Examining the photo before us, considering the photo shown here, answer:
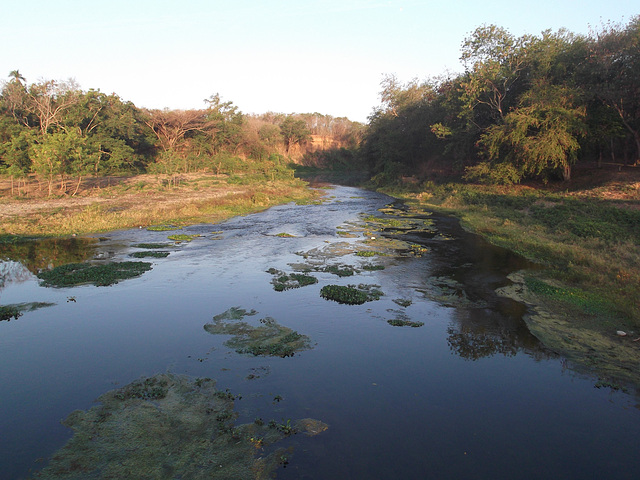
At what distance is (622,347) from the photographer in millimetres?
8789

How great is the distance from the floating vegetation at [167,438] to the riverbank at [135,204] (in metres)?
15.8

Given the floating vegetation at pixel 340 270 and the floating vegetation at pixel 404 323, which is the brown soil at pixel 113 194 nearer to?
the floating vegetation at pixel 340 270

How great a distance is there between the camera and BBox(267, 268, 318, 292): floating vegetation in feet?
42.7

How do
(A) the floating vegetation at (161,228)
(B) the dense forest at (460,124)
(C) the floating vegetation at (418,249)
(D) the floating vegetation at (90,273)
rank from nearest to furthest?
(D) the floating vegetation at (90,273) < (C) the floating vegetation at (418,249) < (A) the floating vegetation at (161,228) < (B) the dense forest at (460,124)

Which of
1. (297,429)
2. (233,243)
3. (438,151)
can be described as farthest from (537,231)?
(438,151)

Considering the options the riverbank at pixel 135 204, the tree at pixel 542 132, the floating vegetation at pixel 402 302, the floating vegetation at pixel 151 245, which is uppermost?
the tree at pixel 542 132

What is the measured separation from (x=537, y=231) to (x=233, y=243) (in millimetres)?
14753

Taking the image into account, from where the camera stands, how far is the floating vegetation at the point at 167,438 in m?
5.27

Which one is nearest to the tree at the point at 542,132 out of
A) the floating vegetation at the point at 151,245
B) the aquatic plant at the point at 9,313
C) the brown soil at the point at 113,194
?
the brown soil at the point at 113,194

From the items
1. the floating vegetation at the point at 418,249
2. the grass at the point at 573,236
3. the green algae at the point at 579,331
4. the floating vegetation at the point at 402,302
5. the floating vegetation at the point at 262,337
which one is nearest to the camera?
the green algae at the point at 579,331

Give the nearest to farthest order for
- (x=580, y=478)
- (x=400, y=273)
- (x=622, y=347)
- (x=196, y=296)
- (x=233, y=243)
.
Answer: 1. (x=580, y=478)
2. (x=622, y=347)
3. (x=196, y=296)
4. (x=400, y=273)
5. (x=233, y=243)

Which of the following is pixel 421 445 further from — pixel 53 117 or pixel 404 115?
pixel 404 115

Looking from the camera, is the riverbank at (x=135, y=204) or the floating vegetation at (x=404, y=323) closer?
the floating vegetation at (x=404, y=323)

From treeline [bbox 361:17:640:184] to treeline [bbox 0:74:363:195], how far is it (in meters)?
23.3
